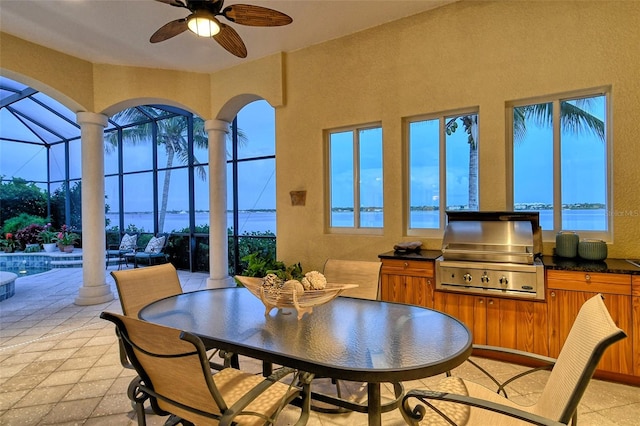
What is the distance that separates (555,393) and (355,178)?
10.7 ft

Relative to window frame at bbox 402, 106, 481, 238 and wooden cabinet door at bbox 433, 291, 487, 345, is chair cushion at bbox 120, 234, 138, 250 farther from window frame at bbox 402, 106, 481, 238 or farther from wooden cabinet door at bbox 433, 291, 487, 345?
wooden cabinet door at bbox 433, 291, 487, 345

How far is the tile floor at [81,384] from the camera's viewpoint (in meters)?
2.16

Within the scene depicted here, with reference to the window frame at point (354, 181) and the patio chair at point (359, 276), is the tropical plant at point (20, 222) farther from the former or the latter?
the patio chair at point (359, 276)

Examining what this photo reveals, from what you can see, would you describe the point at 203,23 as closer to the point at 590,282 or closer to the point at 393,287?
the point at 393,287

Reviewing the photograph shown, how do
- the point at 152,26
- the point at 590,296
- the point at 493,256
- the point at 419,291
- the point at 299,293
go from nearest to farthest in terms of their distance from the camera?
the point at 299,293, the point at 590,296, the point at 493,256, the point at 419,291, the point at 152,26

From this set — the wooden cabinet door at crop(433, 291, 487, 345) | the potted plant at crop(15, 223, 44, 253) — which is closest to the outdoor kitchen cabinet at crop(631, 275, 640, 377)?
the wooden cabinet door at crop(433, 291, 487, 345)

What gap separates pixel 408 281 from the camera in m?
3.24

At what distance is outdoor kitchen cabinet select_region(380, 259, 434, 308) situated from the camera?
3.15 m

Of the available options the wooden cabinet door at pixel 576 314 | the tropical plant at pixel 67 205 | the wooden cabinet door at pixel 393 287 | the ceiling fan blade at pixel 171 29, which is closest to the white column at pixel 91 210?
the ceiling fan blade at pixel 171 29

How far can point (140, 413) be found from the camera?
5.16 ft

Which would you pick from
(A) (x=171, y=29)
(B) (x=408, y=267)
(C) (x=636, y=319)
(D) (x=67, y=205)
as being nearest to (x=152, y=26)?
(A) (x=171, y=29)

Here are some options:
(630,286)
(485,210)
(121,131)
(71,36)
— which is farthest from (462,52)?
(121,131)

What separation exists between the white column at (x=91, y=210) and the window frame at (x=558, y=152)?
5.21 m

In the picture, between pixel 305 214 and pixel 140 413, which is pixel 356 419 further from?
pixel 305 214
